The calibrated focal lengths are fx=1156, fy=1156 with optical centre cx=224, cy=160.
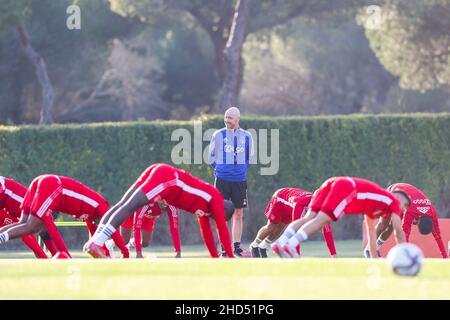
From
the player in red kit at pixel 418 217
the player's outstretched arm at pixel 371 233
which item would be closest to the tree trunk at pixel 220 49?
the player in red kit at pixel 418 217

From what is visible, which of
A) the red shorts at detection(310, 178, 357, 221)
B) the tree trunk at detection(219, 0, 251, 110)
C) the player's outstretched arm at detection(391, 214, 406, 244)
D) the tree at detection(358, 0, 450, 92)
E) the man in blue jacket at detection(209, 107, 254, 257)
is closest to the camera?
the red shorts at detection(310, 178, 357, 221)

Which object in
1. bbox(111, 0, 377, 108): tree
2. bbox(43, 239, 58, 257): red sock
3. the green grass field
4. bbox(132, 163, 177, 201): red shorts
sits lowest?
bbox(43, 239, 58, 257): red sock

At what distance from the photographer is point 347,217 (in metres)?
27.0

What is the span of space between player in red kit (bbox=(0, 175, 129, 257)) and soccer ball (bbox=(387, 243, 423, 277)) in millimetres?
4677

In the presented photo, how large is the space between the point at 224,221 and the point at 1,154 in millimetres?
11474

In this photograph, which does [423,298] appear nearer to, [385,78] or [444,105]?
[444,105]

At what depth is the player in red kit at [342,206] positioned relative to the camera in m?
14.4

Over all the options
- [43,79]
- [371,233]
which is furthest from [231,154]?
[43,79]

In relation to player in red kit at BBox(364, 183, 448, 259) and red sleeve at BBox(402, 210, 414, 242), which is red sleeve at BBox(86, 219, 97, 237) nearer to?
player in red kit at BBox(364, 183, 448, 259)

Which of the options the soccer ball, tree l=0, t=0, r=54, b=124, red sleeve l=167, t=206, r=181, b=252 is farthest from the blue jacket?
tree l=0, t=0, r=54, b=124

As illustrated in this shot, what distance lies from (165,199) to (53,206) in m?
1.73

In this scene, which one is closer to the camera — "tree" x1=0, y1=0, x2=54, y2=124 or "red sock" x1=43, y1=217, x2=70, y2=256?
"red sock" x1=43, y1=217, x2=70, y2=256

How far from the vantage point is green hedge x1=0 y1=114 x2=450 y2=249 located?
2594 centimetres

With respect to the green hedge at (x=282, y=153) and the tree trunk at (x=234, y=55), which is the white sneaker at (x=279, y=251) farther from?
the tree trunk at (x=234, y=55)
